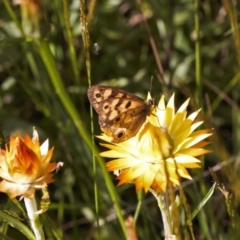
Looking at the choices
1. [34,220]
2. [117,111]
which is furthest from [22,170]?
[117,111]

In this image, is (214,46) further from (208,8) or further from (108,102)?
(108,102)

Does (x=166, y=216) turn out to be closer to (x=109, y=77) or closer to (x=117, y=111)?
(x=117, y=111)

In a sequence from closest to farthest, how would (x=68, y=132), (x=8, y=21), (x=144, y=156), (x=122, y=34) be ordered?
(x=144, y=156) < (x=68, y=132) < (x=8, y=21) < (x=122, y=34)

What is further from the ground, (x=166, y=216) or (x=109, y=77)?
(x=109, y=77)

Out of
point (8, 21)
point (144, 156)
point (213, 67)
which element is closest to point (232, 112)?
point (213, 67)

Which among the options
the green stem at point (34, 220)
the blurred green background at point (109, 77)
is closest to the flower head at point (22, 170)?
the green stem at point (34, 220)
